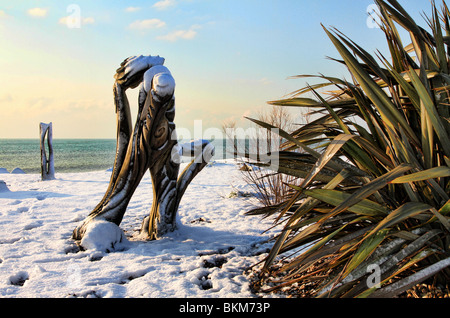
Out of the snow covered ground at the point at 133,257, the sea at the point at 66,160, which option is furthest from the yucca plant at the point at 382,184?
the sea at the point at 66,160

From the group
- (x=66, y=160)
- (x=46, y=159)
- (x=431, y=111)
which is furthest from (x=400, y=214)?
(x=66, y=160)

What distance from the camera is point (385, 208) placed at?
59.1 inches

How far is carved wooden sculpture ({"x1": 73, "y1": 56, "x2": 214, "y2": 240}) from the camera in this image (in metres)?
2.74

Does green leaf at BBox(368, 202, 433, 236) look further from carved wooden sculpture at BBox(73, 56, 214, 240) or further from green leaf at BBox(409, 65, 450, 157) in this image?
carved wooden sculpture at BBox(73, 56, 214, 240)

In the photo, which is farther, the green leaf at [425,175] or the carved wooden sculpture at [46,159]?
the carved wooden sculpture at [46,159]

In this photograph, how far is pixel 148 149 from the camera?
2828 mm

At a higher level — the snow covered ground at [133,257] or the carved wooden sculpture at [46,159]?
the carved wooden sculpture at [46,159]

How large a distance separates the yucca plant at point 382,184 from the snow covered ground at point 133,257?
→ 0.44 m

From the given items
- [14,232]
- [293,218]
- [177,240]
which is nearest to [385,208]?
[293,218]

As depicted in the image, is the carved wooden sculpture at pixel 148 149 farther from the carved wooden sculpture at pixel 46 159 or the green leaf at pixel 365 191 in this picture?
the carved wooden sculpture at pixel 46 159

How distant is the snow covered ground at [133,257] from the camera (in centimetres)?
196

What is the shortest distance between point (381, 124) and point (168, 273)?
5.46 feet

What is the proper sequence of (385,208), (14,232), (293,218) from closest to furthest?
(385,208), (293,218), (14,232)
